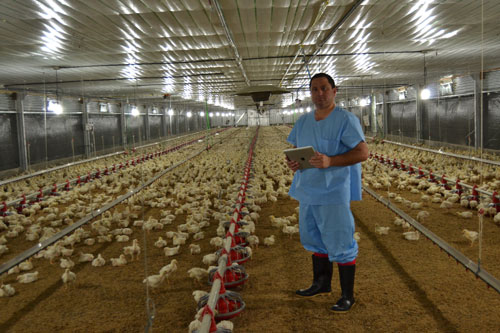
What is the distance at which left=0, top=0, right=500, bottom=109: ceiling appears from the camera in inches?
191

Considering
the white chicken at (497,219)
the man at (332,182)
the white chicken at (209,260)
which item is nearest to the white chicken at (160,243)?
the white chicken at (209,260)

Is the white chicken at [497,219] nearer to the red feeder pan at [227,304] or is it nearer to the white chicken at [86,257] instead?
the red feeder pan at [227,304]

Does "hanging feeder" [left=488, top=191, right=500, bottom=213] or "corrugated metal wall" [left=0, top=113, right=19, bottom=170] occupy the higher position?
"corrugated metal wall" [left=0, top=113, right=19, bottom=170]

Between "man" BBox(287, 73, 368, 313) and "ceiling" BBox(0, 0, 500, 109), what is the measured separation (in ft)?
5.41

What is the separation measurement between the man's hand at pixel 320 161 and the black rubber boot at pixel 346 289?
0.79 meters

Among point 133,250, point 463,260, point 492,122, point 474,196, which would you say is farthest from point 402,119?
point 133,250

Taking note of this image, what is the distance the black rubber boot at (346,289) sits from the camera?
255 cm

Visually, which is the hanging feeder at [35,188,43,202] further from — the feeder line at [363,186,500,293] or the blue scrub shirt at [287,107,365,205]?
the feeder line at [363,186,500,293]

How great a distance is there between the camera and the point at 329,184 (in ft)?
8.23

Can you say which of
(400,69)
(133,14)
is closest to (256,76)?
(400,69)

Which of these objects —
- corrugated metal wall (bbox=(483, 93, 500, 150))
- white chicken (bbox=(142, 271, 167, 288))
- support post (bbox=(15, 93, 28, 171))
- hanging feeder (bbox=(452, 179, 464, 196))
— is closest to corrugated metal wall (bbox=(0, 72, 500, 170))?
corrugated metal wall (bbox=(483, 93, 500, 150))

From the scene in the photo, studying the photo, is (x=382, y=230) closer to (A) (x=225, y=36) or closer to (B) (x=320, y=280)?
(B) (x=320, y=280)

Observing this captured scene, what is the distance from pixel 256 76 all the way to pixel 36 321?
1111cm

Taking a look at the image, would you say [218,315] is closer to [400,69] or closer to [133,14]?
[133,14]
